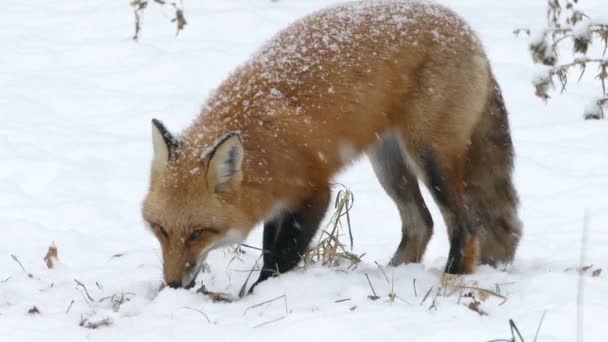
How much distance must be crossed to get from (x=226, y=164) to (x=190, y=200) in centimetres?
27

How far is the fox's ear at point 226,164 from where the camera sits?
439 centimetres

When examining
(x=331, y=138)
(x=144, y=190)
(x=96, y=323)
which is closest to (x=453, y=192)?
(x=331, y=138)

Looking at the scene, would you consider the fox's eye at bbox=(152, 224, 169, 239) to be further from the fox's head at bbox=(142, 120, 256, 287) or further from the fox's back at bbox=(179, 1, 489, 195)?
the fox's back at bbox=(179, 1, 489, 195)

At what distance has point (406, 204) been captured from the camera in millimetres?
6023

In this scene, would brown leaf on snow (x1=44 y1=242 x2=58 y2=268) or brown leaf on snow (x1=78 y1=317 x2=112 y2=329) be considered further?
brown leaf on snow (x1=44 y1=242 x2=58 y2=268)

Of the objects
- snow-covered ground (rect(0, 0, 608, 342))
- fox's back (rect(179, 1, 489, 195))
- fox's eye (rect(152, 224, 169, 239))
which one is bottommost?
snow-covered ground (rect(0, 0, 608, 342))

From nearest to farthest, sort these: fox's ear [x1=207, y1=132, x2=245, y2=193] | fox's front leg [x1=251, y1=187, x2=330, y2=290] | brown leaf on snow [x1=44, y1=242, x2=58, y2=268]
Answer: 1. fox's ear [x1=207, y1=132, x2=245, y2=193]
2. fox's front leg [x1=251, y1=187, x2=330, y2=290]
3. brown leaf on snow [x1=44, y1=242, x2=58, y2=268]

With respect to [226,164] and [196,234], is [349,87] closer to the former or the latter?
[226,164]

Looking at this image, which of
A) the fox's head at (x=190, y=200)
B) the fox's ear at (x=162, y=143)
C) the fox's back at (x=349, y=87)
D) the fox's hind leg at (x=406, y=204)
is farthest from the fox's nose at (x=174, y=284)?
the fox's hind leg at (x=406, y=204)

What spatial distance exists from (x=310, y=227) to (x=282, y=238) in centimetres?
20

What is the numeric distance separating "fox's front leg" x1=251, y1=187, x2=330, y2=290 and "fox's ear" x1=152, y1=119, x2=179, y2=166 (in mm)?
847

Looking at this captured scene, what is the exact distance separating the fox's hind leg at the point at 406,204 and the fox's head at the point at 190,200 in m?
1.56

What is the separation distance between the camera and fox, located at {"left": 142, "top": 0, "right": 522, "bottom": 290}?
4578 mm

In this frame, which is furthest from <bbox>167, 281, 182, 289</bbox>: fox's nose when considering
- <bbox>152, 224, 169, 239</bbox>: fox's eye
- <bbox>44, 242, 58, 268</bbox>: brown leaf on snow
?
<bbox>44, 242, 58, 268</bbox>: brown leaf on snow
